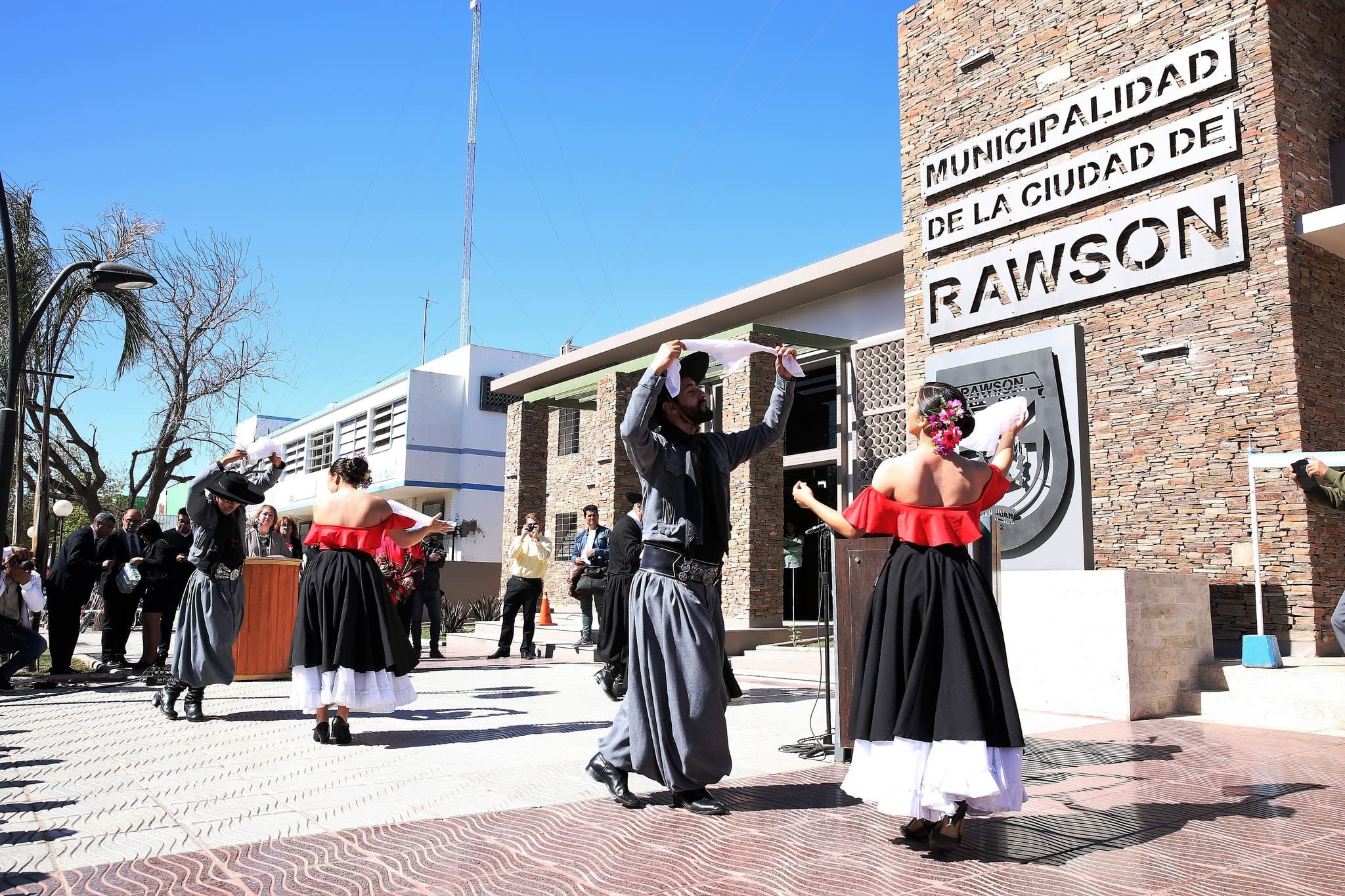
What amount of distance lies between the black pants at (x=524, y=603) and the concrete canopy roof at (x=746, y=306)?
270 inches

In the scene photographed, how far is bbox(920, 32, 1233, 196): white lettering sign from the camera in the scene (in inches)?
372

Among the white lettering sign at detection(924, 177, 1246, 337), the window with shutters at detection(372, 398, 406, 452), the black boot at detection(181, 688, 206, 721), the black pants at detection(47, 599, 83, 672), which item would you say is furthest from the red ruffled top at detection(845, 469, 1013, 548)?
the window with shutters at detection(372, 398, 406, 452)

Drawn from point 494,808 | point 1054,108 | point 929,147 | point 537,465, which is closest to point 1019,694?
point 494,808

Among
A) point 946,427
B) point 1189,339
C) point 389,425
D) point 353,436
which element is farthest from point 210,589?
point 353,436

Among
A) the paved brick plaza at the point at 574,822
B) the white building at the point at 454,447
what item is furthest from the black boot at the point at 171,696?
the white building at the point at 454,447

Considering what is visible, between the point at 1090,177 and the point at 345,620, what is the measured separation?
29.1 ft

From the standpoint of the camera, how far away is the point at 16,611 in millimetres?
8688

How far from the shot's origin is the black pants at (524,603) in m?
11.6

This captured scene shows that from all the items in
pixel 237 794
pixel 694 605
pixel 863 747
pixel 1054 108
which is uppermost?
pixel 1054 108

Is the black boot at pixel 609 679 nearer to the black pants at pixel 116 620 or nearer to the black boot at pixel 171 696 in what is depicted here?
the black boot at pixel 171 696

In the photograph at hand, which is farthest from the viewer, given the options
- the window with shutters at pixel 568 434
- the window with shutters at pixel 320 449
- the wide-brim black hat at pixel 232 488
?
the window with shutters at pixel 320 449

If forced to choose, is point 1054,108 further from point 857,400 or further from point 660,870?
point 660,870

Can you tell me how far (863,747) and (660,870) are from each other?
2.95 feet

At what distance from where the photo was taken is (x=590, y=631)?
1395 centimetres
